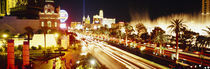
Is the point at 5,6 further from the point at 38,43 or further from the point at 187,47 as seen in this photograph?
the point at 187,47

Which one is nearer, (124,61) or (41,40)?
(124,61)

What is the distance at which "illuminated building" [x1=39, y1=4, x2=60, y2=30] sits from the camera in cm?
5403

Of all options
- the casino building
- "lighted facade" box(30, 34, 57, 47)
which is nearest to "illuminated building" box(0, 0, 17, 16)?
the casino building

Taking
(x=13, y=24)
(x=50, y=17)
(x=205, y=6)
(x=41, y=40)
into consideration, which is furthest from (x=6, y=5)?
(x=205, y=6)

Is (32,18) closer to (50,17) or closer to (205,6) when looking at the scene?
(50,17)

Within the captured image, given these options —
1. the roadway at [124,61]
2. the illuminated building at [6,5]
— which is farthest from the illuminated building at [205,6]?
the illuminated building at [6,5]

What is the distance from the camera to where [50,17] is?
5497 centimetres

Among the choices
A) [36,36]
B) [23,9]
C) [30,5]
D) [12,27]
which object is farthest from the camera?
[30,5]

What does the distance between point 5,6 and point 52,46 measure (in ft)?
167

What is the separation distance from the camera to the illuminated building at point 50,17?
177 ft

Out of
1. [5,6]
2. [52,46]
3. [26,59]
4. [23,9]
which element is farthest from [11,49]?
[5,6]

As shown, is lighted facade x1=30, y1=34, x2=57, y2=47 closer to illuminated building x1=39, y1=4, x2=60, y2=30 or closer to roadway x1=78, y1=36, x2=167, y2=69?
roadway x1=78, y1=36, x2=167, y2=69

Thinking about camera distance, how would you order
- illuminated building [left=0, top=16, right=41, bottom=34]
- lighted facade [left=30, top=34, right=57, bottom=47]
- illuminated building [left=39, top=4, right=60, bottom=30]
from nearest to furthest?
lighted facade [left=30, top=34, right=57, bottom=47] < illuminated building [left=0, top=16, right=41, bottom=34] < illuminated building [left=39, top=4, right=60, bottom=30]

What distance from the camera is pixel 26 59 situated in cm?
1795
